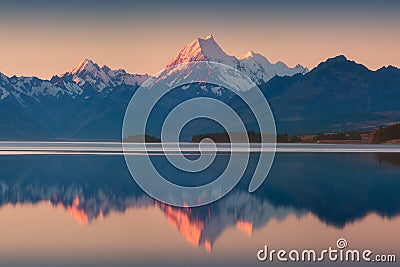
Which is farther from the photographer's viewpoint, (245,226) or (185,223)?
(185,223)

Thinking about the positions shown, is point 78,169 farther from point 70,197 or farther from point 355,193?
point 355,193

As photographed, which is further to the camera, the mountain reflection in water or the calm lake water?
the mountain reflection in water

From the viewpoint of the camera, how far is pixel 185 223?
138ft

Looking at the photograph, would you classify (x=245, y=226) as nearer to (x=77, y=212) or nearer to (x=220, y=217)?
(x=220, y=217)

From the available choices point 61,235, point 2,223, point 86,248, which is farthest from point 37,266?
point 2,223

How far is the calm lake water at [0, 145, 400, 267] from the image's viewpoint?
1240 inches

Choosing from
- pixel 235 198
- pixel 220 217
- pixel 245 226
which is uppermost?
pixel 235 198

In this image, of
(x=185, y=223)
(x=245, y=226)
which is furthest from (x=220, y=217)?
(x=245, y=226)

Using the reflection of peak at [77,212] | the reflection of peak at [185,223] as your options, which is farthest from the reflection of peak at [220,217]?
the reflection of peak at [77,212]

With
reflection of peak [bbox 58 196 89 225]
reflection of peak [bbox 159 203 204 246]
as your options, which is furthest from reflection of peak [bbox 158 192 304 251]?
reflection of peak [bbox 58 196 89 225]

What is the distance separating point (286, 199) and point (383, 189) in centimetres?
1266

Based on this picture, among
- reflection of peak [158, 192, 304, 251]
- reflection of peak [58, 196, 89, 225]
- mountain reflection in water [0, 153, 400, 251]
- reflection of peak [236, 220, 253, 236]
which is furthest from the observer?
mountain reflection in water [0, 153, 400, 251]

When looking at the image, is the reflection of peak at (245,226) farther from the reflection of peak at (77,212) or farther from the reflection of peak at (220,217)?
the reflection of peak at (77,212)

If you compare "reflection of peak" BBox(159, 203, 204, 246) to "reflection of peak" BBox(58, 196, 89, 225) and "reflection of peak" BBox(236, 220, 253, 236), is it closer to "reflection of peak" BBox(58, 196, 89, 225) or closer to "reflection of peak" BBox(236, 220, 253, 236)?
"reflection of peak" BBox(236, 220, 253, 236)
